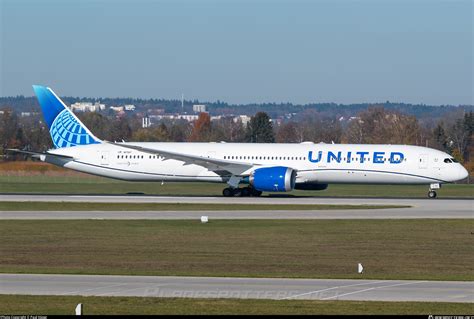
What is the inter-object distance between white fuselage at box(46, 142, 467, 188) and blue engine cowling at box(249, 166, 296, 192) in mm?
2269

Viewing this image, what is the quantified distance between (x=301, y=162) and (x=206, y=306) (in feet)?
117

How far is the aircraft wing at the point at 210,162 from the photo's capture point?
177ft

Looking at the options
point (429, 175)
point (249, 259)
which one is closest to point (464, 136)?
point (429, 175)

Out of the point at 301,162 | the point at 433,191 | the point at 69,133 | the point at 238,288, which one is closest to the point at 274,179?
the point at 301,162

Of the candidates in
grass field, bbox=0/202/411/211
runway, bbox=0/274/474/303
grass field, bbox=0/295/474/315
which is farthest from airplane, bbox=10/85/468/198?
grass field, bbox=0/295/474/315

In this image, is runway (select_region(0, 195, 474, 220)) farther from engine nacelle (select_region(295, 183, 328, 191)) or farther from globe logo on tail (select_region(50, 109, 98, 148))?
globe logo on tail (select_region(50, 109, 98, 148))

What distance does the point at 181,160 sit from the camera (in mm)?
54969

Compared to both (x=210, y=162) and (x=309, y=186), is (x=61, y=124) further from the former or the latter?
(x=309, y=186)

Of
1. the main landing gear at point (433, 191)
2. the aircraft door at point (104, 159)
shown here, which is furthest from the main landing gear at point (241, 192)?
the main landing gear at point (433, 191)

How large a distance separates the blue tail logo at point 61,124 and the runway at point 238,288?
3638cm

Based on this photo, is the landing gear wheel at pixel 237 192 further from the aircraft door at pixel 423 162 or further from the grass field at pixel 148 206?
the aircraft door at pixel 423 162

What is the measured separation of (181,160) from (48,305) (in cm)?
3698

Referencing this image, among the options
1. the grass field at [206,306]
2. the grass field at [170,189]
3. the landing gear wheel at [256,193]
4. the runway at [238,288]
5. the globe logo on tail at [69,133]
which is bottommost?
the grass field at [170,189]

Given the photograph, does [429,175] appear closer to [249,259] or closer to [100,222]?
[100,222]
